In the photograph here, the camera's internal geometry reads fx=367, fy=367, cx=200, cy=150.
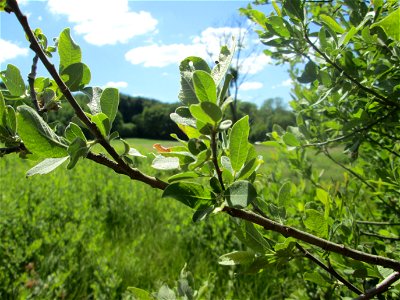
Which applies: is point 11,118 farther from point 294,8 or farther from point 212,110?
point 294,8

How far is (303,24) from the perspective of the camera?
91 centimetres

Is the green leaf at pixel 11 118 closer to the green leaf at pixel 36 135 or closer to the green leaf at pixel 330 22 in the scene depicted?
the green leaf at pixel 36 135

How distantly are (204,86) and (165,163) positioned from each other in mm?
129

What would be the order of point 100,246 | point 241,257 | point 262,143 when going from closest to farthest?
point 241,257 → point 262,143 → point 100,246

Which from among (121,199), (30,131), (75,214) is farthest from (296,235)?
(121,199)

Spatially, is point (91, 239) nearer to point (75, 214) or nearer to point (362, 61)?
point (75, 214)

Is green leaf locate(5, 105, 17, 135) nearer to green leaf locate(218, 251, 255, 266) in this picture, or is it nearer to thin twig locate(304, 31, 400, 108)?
green leaf locate(218, 251, 255, 266)

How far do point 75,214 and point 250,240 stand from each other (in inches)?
138

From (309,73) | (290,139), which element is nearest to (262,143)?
(290,139)

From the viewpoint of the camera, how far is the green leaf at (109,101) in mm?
484

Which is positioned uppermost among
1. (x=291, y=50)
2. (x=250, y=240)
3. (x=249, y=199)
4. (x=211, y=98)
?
(x=291, y=50)

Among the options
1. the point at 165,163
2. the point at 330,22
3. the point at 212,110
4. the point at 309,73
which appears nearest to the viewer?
the point at 212,110

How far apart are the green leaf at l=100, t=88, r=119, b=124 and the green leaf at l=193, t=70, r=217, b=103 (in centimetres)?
15

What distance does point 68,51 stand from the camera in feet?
1.68
